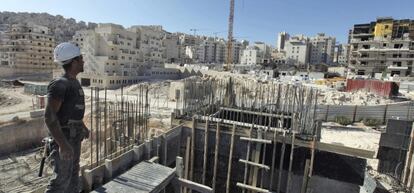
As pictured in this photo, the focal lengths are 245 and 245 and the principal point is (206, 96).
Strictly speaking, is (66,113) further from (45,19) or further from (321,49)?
(45,19)

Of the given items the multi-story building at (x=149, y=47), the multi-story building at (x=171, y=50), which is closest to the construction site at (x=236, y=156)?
the multi-story building at (x=149, y=47)

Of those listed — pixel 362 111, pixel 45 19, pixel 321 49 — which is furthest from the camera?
pixel 45 19

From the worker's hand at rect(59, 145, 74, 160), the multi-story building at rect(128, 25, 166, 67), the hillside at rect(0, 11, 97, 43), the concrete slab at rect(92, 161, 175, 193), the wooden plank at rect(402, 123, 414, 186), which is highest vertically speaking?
the hillside at rect(0, 11, 97, 43)

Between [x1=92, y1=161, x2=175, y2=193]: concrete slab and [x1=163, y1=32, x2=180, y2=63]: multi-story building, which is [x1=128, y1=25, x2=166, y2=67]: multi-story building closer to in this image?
[x1=163, y1=32, x2=180, y2=63]: multi-story building

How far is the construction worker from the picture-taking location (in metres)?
2.60

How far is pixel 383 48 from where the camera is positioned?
39438mm

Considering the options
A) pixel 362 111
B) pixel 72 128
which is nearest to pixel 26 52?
pixel 362 111

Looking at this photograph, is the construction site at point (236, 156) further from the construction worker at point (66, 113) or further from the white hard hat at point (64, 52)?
the white hard hat at point (64, 52)

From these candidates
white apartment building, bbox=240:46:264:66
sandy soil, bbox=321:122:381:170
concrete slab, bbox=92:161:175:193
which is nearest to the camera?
concrete slab, bbox=92:161:175:193

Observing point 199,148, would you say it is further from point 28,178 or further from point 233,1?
point 233,1

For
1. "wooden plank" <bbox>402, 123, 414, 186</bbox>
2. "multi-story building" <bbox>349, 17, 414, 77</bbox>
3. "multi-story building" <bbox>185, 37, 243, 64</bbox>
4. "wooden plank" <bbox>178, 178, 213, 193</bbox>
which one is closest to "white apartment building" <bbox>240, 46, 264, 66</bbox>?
"multi-story building" <bbox>185, 37, 243, 64</bbox>

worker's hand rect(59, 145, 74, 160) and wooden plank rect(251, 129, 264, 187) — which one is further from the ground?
worker's hand rect(59, 145, 74, 160)

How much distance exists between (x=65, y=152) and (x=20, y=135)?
18.8 m

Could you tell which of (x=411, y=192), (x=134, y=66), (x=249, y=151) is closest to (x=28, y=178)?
(x=249, y=151)
